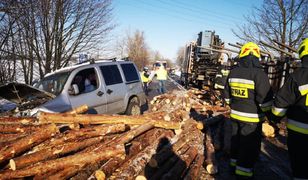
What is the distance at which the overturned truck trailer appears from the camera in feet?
53.3

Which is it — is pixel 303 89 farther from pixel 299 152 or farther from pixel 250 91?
pixel 250 91

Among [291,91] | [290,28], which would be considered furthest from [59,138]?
[290,28]

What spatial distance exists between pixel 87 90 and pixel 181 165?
3.43 meters

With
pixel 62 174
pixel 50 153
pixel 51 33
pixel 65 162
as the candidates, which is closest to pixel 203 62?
pixel 51 33

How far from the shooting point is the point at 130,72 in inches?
336

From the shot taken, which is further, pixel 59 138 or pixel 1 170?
pixel 59 138

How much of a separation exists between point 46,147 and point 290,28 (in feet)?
54.3

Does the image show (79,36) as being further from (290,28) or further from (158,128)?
(290,28)

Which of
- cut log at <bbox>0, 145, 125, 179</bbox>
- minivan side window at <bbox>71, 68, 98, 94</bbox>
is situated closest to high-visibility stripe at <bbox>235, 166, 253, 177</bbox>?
cut log at <bbox>0, 145, 125, 179</bbox>

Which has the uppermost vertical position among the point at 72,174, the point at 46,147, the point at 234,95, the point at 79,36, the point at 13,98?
the point at 79,36

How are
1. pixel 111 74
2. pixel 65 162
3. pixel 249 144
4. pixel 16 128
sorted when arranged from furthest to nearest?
pixel 111 74
pixel 16 128
pixel 249 144
pixel 65 162

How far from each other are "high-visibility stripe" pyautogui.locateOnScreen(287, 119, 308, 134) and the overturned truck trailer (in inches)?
462

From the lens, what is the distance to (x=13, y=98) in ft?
20.5

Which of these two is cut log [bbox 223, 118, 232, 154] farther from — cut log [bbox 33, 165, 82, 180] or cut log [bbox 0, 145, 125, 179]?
cut log [bbox 33, 165, 82, 180]
